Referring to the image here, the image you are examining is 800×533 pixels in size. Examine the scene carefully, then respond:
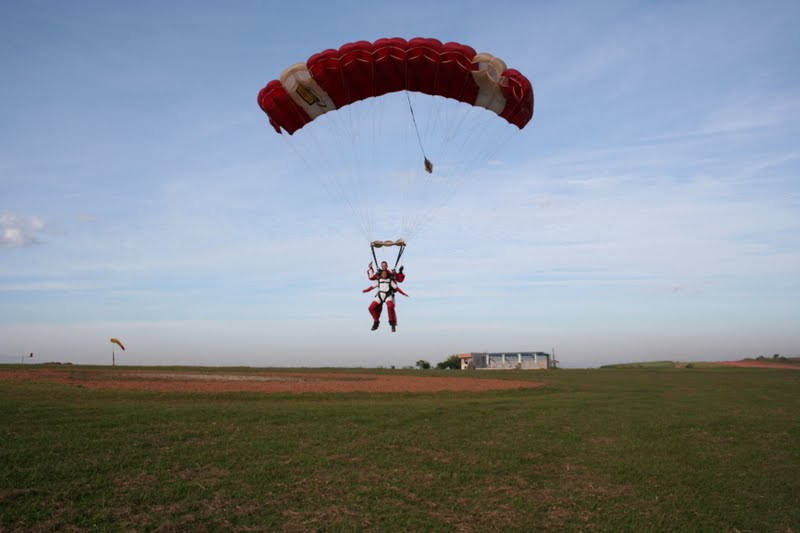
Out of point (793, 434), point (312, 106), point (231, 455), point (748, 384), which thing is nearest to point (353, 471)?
point (231, 455)

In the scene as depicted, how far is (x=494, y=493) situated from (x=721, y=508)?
5038mm

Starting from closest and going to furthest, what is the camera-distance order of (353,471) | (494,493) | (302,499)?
(302,499) < (494,493) < (353,471)

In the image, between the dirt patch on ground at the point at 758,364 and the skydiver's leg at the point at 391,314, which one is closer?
the skydiver's leg at the point at 391,314

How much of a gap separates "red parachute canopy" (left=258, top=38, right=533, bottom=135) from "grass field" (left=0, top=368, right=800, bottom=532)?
10094 millimetres

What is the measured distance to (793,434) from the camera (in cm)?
2088

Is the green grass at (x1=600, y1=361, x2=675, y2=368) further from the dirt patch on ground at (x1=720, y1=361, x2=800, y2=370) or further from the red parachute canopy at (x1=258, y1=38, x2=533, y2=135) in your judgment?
the red parachute canopy at (x1=258, y1=38, x2=533, y2=135)

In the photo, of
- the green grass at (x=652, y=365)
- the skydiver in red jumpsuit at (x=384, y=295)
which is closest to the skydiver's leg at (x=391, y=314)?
the skydiver in red jumpsuit at (x=384, y=295)

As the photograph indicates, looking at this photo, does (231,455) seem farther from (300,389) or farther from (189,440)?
(300,389)

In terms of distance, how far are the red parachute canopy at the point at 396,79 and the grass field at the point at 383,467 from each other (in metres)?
10.1

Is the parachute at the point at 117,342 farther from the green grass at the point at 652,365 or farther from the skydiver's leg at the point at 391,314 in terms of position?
the green grass at the point at 652,365

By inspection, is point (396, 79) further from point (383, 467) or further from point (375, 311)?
point (383, 467)

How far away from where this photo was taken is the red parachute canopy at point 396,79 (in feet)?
54.1

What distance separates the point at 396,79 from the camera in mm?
17234

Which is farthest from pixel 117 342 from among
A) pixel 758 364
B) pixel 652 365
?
pixel 758 364
